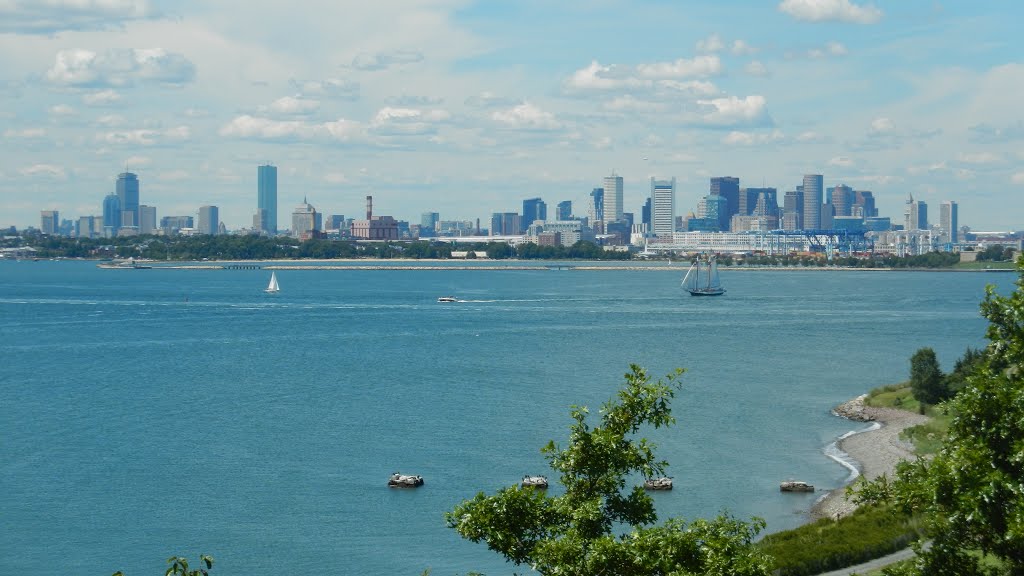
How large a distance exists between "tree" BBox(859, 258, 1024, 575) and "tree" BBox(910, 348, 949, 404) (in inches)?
1592

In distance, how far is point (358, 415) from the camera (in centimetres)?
5634

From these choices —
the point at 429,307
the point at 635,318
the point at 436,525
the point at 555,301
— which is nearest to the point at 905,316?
the point at 635,318

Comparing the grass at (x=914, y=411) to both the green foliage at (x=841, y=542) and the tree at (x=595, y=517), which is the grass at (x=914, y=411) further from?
the tree at (x=595, y=517)

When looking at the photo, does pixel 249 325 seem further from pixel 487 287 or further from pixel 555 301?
pixel 487 287

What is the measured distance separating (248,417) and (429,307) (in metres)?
70.7

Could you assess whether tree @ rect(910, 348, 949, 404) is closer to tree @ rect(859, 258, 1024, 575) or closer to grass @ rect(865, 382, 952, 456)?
grass @ rect(865, 382, 952, 456)

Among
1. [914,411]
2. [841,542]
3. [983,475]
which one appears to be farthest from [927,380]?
[983,475]

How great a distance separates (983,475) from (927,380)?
42.8 m

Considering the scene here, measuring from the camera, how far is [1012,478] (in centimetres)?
1394

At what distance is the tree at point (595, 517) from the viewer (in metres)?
13.5

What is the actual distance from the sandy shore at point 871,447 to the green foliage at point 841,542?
9.74 ft

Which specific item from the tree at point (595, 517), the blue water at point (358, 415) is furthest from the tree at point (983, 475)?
the blue water at point (358, 415)

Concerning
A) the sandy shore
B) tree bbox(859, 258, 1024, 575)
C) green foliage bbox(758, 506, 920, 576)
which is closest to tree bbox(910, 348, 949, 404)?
the sandy shore

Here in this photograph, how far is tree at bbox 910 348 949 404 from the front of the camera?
54.0 m
